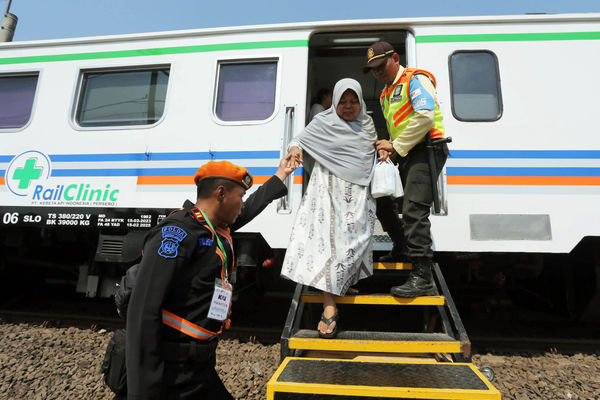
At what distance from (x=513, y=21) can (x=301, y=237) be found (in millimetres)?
2891

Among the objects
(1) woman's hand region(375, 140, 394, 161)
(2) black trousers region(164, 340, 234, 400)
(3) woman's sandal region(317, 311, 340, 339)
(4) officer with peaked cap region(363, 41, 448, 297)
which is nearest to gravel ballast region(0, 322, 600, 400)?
(3) woman's sandal region(317, 311, 340, 339)

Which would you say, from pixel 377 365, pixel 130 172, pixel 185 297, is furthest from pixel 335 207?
pixel 130 172

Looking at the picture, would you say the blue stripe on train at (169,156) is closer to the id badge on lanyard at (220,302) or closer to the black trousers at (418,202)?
the black trousers at (418,202)

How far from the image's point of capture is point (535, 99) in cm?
315

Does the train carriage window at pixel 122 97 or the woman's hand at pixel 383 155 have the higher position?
the train carriage window at pixel 122 97

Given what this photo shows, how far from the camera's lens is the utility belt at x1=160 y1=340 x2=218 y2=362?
1.33 metres

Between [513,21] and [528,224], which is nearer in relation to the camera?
[528,224]

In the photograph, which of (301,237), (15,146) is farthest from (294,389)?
(15,146)

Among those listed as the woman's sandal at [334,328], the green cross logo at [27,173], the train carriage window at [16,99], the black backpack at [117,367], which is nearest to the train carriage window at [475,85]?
the woman's sandal at [334,328]

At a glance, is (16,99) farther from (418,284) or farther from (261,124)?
(418,284)

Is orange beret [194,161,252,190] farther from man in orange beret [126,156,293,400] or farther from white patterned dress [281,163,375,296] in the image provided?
white patterned dress [281,163,375,296]

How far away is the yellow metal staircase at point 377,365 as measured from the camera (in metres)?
1.69

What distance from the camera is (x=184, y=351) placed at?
4.43ft

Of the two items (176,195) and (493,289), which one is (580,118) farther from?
(176,195)
